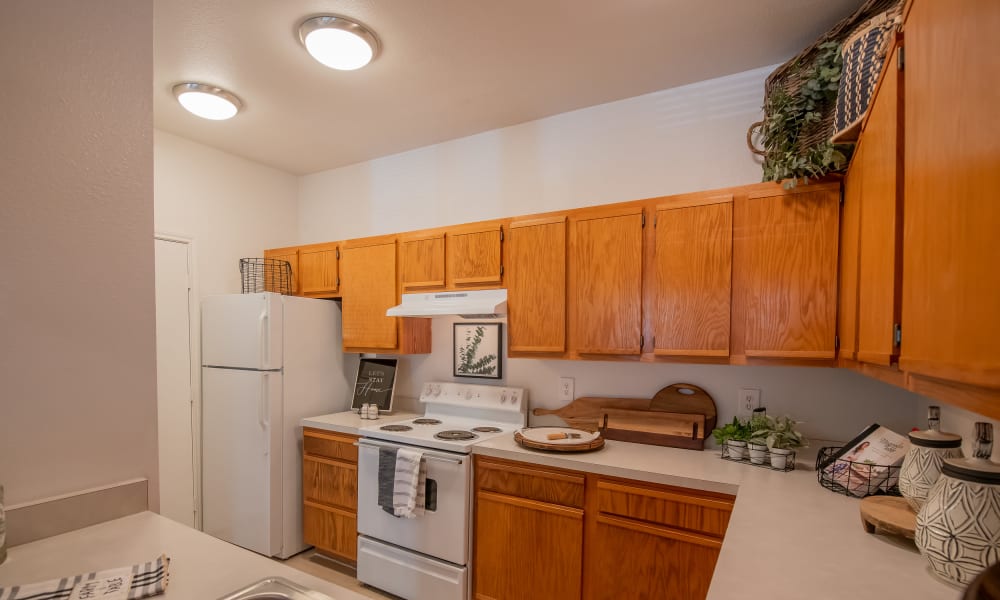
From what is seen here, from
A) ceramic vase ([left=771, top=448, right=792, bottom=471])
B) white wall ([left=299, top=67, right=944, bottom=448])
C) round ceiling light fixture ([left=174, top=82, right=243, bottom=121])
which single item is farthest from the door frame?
ceramic vase ([left=771, top=448, right=792, bottom=471])

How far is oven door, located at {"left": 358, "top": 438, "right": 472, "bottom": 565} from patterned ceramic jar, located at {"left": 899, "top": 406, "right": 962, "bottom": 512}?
1.74 meters

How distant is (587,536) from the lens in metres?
2.15

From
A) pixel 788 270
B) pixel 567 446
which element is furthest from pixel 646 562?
pixel 788 270

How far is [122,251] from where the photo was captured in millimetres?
1383

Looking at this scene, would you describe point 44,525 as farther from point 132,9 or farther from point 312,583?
point 132,9

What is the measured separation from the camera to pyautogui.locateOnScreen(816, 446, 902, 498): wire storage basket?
1598 millimetres

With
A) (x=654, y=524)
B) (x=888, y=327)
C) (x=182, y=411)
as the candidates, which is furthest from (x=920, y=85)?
(x=182, y=411)

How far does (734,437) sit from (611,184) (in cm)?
149

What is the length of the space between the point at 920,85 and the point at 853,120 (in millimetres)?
795

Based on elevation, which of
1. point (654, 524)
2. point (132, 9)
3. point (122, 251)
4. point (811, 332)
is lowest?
point (654, 524)

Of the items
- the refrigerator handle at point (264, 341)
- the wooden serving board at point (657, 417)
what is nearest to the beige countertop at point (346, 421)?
the refrigerator handle at point (264, 341)

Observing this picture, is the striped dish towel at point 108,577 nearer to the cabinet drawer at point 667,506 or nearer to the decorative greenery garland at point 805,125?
the cabinet drawer at point 667,506

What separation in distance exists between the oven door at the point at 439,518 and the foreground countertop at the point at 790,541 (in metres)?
0.61

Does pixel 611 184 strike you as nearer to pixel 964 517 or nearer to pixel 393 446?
pixel 393 446
